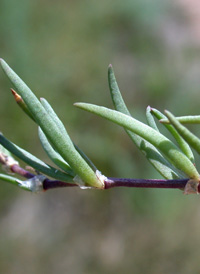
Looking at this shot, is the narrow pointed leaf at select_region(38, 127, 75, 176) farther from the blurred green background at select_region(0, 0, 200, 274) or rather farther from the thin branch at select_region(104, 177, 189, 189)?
the blurred green background at select_region(0, 0, 200, 274)

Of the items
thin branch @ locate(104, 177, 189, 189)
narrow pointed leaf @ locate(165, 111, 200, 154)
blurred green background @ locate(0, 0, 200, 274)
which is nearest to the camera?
narrow pointed leaf @ locate(165, 111, 200, 154)

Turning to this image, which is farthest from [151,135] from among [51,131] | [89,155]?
[89,155]

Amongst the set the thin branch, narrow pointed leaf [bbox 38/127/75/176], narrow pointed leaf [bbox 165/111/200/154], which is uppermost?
narrow pointed leaf [bbox 165/111/200/154]

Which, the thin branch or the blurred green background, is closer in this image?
the thin branch

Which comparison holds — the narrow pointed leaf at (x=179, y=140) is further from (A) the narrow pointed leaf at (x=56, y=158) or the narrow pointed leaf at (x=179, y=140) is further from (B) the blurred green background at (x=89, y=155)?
(B) the blurred green background at (x=89, y=155)

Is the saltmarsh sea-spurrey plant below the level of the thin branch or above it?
above

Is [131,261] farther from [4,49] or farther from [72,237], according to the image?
[4,49]

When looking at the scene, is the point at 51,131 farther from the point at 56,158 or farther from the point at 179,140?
the point at 179,140

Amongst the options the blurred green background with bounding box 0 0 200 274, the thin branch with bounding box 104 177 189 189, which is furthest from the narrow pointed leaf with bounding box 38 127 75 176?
the blurred green background with bounding box 0 0 200 274
